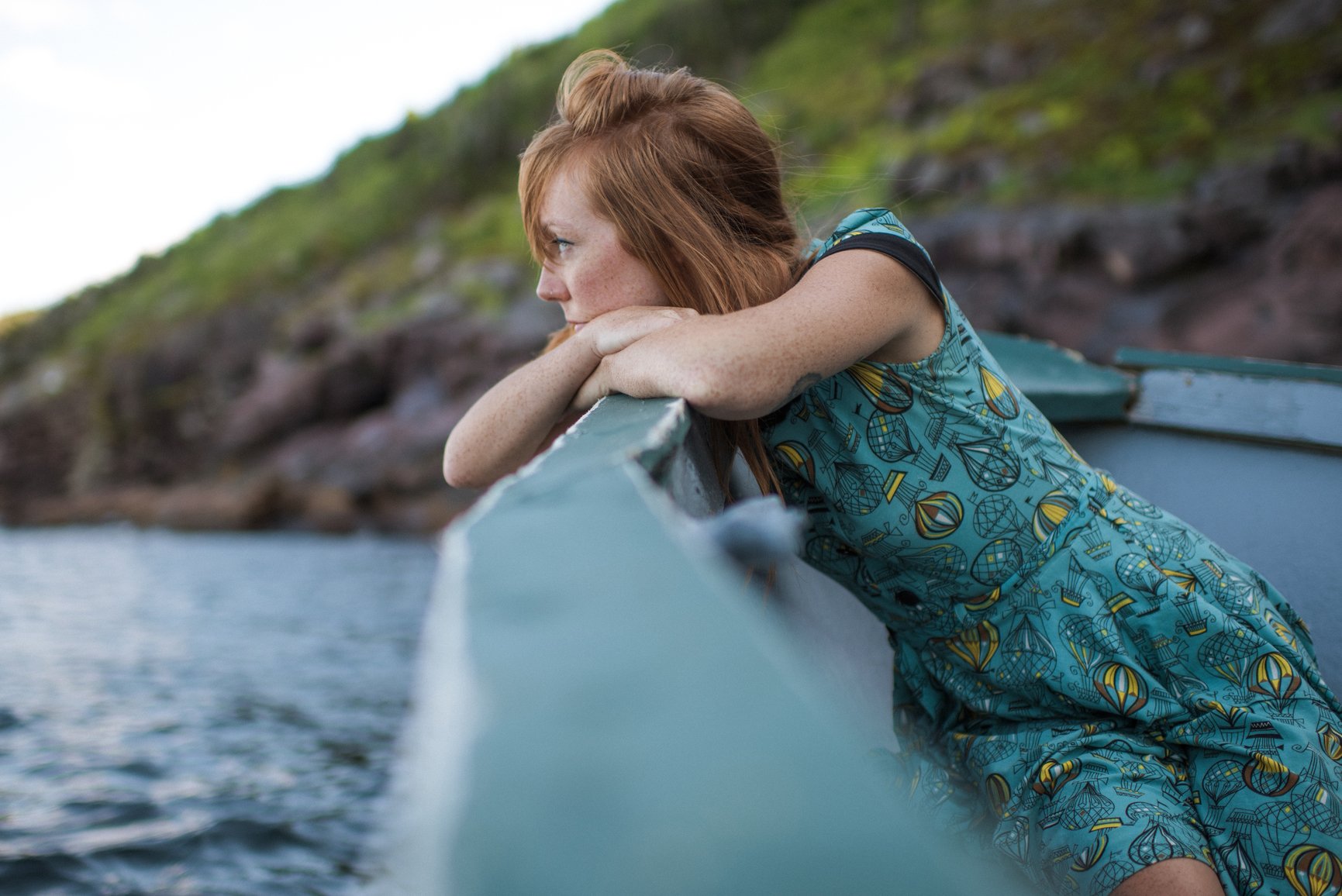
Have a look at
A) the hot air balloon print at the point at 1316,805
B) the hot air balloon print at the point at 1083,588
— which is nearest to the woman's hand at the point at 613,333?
the hot air balloon print at the point at 1083,588

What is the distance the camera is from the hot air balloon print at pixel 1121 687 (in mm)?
1316

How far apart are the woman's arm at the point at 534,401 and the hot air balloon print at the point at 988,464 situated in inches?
17.1

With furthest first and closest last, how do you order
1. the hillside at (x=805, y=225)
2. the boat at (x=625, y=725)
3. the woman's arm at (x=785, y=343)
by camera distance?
the hillside at (x=805, y=225) → the woman's arm at (x=785, y=343) → the boat at (x=625, y=725)

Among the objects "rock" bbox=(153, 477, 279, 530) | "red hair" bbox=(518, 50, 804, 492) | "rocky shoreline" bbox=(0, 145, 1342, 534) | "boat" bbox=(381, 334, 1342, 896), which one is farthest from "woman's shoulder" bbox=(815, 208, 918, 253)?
"rock" bbox=(153, 477, 279, 530)

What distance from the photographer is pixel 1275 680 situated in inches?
52.3

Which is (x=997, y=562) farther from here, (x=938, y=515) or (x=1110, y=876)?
(x=1110, y=876)

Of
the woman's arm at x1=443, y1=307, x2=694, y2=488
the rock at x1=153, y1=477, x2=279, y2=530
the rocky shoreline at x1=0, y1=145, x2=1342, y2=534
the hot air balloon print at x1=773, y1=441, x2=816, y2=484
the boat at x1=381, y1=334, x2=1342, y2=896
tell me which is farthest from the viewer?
the rock at x1=153, y1=477, x2=279, y2=530

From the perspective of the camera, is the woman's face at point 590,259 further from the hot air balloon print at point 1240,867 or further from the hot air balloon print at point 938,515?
the hot air balloon print at point 1240,867

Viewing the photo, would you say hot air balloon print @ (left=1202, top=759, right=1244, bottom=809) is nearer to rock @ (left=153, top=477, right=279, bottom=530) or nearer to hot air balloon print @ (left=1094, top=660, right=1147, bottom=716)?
hot air balloon print @ (left=1094, top=660, right=1147, bottom=716)

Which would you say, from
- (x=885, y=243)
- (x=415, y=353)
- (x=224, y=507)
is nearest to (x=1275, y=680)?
(x=885, y=243)

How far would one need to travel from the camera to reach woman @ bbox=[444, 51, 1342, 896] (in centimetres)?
122

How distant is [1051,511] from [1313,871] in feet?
1.73

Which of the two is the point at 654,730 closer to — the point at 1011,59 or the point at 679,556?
the point at 679,556

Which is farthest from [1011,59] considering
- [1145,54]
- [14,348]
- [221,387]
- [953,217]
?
[14,348]
